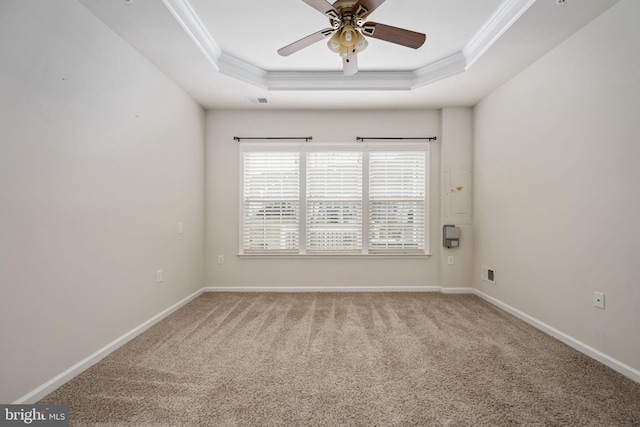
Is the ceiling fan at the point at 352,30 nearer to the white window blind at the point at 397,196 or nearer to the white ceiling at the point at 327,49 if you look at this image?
the white ceiling at the point at 327,49

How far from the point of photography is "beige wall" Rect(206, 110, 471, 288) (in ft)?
14.4

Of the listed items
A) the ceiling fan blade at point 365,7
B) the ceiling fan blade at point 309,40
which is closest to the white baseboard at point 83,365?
the ceiling fan blade at point 309,40

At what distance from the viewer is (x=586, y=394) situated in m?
1.87

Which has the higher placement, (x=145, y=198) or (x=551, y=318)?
(x=145, y=198)

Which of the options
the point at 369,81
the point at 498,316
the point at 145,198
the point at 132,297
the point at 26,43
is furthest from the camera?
the point at 369,81

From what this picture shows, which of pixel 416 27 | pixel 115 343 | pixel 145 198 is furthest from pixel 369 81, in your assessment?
pixel 115 343

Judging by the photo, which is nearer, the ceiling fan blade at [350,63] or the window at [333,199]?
the ceiling fan blade at [350,63]

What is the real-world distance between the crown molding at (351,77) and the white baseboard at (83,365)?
267cm

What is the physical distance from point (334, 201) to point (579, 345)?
301cm

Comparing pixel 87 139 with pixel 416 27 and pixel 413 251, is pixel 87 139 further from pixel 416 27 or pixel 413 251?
pixel 413 251

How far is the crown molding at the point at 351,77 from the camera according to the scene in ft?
8.06

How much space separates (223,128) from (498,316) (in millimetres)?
4267

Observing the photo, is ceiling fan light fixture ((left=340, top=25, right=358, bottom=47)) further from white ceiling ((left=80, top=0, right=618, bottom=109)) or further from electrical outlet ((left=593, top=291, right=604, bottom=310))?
electrical outlet ((left=593, top=291, right=604, bottom=310))

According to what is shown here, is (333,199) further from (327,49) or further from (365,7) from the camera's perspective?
(365,7)
